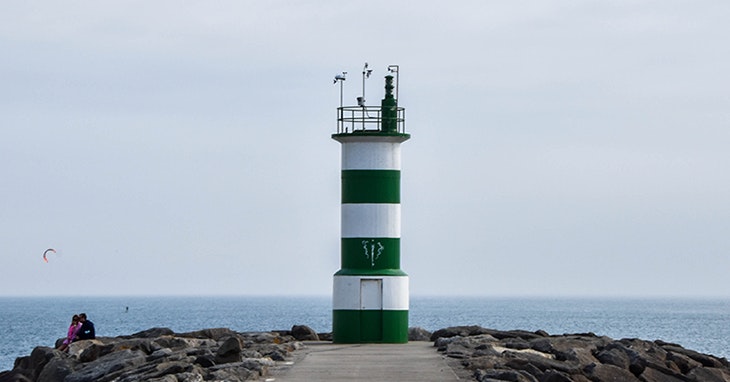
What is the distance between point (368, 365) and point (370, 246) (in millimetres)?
4229

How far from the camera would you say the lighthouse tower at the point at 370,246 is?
746 inches

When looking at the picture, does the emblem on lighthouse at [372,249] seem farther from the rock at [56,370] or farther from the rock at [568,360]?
the rock at [56,370]

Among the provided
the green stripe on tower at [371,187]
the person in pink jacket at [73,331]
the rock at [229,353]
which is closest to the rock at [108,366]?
the rock at [229,353]

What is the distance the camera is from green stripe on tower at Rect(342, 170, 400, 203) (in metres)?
19.0

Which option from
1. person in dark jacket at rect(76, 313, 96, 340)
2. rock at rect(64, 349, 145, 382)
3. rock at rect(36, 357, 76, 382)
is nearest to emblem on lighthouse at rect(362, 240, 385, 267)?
rock at rect(64, 349, 145, 382)

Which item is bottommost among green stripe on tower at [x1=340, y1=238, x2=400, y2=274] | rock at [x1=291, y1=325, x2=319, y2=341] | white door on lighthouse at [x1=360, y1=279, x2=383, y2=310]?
rock at [x1=291, y1=325, x2=319, y2=341]

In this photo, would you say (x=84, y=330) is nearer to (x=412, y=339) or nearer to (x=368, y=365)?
(x=412, y=339)

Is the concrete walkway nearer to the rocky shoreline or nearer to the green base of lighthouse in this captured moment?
the rocky shoreline

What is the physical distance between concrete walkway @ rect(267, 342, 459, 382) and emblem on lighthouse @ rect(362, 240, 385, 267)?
4.25 ft

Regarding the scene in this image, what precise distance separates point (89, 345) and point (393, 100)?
5.83m

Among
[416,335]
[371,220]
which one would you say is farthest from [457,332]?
[371,220]

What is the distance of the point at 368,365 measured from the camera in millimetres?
14891

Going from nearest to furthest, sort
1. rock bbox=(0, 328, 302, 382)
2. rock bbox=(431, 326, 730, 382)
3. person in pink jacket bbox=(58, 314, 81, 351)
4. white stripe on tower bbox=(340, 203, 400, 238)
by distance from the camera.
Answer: rock bbox=(0, 328, 302, 382)
rock bbox=(431, 326, 730, 382)
white stripe on tower bbox=(340, 203, 400, 238)
person in pink jacket bbox=(58, 314, 81, 351)

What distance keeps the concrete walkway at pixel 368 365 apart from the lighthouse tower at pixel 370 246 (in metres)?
0.61
